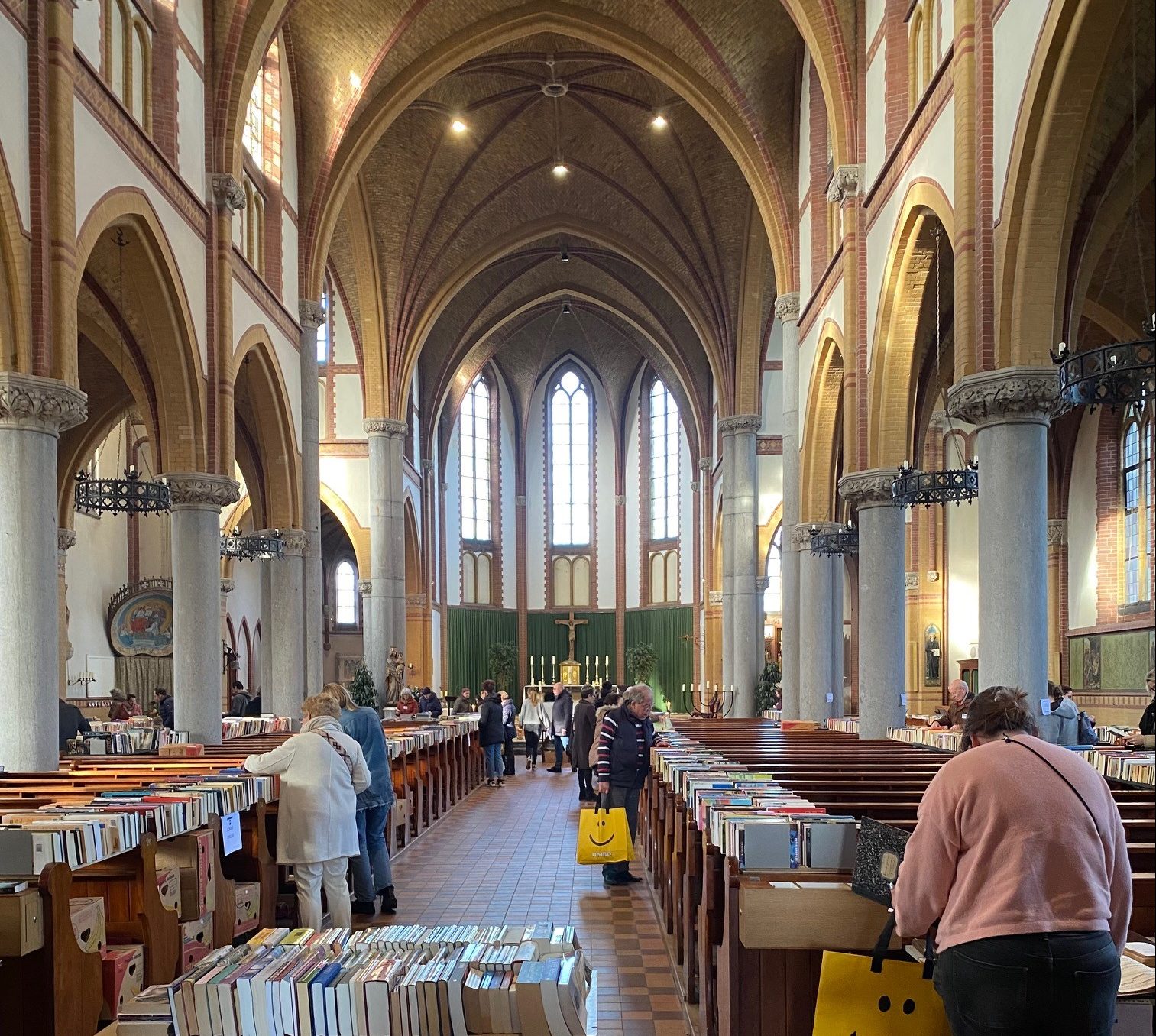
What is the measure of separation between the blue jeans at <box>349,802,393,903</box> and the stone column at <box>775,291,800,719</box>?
34.3 ft

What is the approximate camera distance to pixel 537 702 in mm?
25625

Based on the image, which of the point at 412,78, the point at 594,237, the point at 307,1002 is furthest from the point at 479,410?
the point at 307,1002

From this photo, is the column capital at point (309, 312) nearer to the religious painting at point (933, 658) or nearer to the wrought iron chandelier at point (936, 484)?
the wrought iron chandelier at point (936, 484)

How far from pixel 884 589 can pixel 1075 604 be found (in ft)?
30.1

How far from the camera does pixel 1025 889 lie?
3.09 meters

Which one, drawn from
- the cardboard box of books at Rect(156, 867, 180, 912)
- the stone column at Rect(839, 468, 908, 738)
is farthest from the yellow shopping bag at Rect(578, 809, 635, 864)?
the stone column at Rect(839, 468, 908, 738)

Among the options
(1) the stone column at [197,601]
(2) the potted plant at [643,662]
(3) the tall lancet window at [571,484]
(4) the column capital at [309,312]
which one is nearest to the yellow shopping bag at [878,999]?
(1) the stone column at [197,601]

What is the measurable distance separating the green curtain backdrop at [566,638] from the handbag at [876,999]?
33.3 meters

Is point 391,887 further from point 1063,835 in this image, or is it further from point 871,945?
point 1063,835

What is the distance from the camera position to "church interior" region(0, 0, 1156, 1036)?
7773 millimetres

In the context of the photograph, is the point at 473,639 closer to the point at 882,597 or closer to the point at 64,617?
the point at 64,617

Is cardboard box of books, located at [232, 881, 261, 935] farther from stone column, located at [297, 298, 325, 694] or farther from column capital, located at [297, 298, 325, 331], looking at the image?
column capital, located at [297, 298, 325, 331]

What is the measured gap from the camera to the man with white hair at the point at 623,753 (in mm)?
8930

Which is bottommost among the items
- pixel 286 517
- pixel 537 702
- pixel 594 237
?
pixel 537 702
